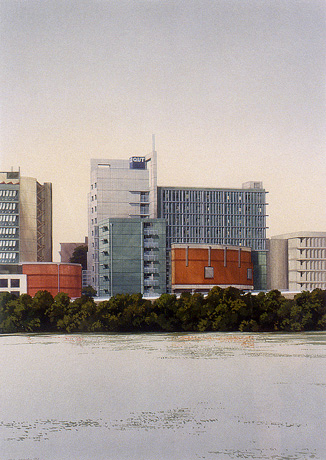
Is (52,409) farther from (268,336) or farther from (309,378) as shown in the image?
(268,336)

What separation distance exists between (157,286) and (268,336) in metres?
73.4

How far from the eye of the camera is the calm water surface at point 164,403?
79.9 ft

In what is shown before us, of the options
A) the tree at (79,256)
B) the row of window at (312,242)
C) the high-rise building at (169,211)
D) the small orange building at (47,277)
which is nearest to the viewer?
the small orange building at (47,277)

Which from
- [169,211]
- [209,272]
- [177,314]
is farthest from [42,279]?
[177,314]

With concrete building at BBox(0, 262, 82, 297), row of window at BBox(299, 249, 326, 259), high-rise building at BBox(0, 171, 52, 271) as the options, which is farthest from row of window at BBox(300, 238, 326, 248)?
high-rise building at BBox(0, 171, 52, 271)

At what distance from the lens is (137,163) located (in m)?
160

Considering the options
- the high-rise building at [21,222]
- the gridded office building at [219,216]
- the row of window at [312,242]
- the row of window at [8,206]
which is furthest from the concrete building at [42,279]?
the row of window at [312,242]

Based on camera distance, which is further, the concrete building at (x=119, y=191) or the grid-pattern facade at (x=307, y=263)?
the grid-pattern facade at (x=307, y=263)

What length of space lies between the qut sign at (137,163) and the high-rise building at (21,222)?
2657 centimetres

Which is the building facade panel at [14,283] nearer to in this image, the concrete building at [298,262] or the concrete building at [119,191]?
the concrete building at [119,191]

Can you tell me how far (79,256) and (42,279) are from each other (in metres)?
32.5

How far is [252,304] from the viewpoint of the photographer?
259 feet

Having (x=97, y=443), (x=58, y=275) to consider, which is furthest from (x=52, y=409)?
(x=58, y=275)

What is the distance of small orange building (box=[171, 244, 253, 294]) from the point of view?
150 meters
